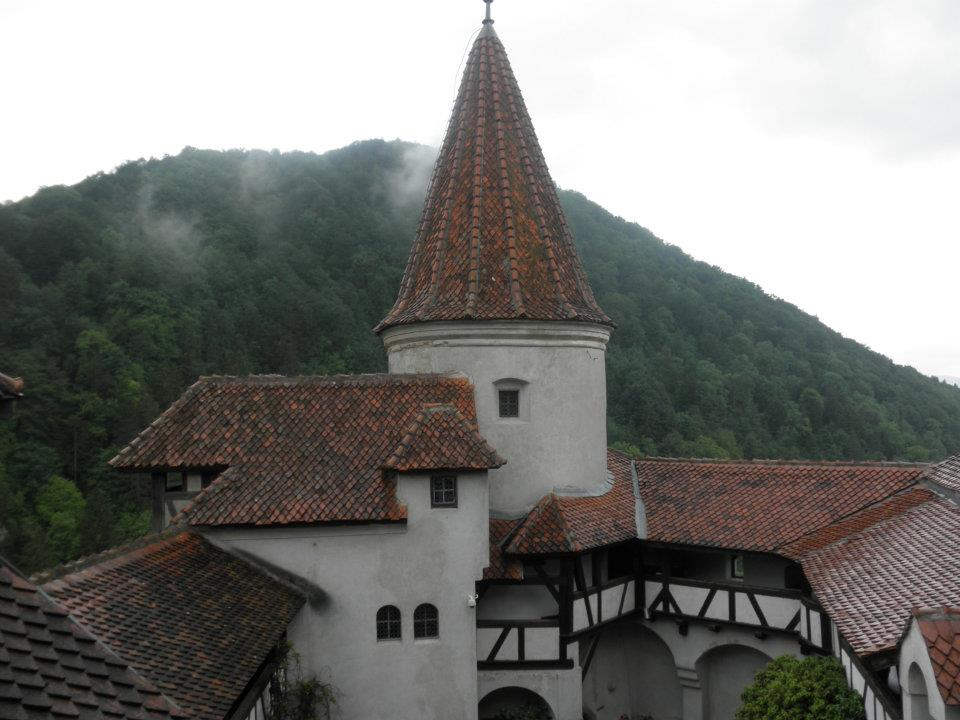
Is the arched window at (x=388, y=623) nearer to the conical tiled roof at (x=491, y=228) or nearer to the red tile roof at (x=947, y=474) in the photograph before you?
the conical tiled roof at (x=491, y=228)

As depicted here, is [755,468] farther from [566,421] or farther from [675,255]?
[675,255]

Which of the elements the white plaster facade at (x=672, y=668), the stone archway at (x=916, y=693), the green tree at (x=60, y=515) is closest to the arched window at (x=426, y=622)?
the white plaster facade at (x=672, y=668)

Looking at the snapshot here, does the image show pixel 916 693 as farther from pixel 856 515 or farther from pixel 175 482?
pixel 175 482

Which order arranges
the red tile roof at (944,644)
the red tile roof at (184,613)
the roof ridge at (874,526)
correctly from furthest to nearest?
the roof ridge at (874,526) → the red tile roof at (184,613) → the red tile roof at (944,644)

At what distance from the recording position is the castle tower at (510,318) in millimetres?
16516

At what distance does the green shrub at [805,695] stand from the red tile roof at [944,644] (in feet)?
10.5

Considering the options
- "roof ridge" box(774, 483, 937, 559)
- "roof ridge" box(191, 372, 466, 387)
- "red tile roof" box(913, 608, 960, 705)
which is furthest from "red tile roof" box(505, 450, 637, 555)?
"red tile roof" box(913, 608, 960, 705)

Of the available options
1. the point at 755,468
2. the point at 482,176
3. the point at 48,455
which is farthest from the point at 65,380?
the point at 755,468

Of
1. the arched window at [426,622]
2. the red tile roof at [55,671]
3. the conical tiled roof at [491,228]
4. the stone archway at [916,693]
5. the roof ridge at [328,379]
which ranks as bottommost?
the stone archway at [916,693]

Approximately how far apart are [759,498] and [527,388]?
523 centimetres

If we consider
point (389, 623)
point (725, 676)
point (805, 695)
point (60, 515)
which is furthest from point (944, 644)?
point (60, 515)

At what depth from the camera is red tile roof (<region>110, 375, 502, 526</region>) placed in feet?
45.2

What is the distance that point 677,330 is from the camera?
192ft

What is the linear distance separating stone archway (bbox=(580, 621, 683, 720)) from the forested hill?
25.6m
